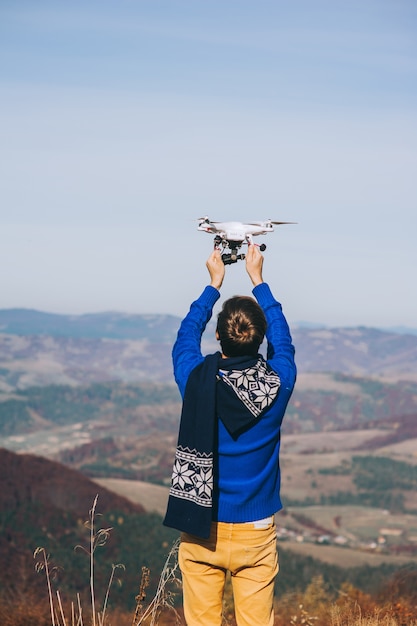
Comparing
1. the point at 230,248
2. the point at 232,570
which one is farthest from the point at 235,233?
the point at 232,570

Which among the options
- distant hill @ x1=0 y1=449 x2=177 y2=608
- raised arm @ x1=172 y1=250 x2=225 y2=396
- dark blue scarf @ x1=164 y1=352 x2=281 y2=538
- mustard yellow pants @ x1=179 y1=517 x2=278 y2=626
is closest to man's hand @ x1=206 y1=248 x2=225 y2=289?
raised arm @ x1=172 y1=250 x2=225 y2=396

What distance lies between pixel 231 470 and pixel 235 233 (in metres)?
1.86

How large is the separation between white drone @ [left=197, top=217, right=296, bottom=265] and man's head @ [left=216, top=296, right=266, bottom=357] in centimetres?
84

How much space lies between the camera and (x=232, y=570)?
5.89 metres

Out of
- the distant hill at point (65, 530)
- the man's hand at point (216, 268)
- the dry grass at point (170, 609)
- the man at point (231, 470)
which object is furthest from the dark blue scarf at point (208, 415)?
the distant hill at point (65, 530)

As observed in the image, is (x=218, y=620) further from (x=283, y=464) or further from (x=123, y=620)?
(x=283, y=464)

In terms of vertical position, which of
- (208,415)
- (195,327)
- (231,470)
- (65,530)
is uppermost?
(195,327)

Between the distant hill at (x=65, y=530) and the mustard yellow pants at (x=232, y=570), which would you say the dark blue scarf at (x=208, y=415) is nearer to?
the mustard yellow pants at (x=232, y=570)

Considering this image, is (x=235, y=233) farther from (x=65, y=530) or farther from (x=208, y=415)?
(x=65, y=530)

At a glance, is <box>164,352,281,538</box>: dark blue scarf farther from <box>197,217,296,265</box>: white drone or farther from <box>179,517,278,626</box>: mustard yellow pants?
<box>197,217,296,265</box>: white drone

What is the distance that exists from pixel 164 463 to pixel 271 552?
579 ft

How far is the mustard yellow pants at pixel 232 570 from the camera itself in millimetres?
5793

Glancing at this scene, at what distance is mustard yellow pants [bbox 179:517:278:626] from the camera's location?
228 inches

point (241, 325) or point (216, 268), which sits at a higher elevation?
point (216, 268)
